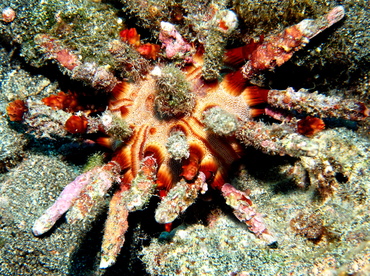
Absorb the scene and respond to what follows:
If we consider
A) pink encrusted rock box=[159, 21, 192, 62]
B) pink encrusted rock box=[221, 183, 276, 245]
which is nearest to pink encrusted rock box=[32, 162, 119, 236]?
pink encrusted rock box=[221, 183, 276, 245]

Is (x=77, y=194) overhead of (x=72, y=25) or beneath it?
beneath

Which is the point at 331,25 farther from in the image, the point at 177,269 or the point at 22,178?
the point at 22,178

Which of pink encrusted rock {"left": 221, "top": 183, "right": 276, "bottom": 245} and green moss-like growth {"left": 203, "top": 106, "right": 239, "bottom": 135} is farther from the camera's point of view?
pink encrusted rock {"left": 221, "top": 183, "right": 276, "bottom": 245}

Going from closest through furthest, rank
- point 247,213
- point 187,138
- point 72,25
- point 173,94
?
point 173,94, point 247,213, point 187,138, point 72,25

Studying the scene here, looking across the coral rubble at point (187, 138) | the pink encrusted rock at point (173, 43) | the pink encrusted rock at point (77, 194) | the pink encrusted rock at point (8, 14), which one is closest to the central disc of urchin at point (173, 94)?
the coral rubble at point (187, 138)

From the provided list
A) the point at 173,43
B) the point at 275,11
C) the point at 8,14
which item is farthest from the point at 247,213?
the point at 8,14

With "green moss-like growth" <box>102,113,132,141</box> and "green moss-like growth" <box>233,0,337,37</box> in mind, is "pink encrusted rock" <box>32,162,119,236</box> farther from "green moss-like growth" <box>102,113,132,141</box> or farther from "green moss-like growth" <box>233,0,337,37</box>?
"green moss-like growth" <box>233,0,337,37</box>

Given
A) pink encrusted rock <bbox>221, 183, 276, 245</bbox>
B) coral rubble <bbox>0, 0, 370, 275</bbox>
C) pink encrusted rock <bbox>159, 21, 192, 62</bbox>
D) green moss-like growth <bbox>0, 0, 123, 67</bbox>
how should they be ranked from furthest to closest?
green moss-like growth <bbox>0, 0, 123, 67</bbox>, pink encrusted rock <bbox>159, 21, 192, 62</bbox>, pink encrusted rock <bbox>221, 183, 276, 245</bbox>, coral rubble <bbox>0, 0, 370, 275</bbox>

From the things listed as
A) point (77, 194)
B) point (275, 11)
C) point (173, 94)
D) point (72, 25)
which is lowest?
point (77, 194)

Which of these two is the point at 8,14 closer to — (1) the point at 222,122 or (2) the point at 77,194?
(2) the point at 77,194
